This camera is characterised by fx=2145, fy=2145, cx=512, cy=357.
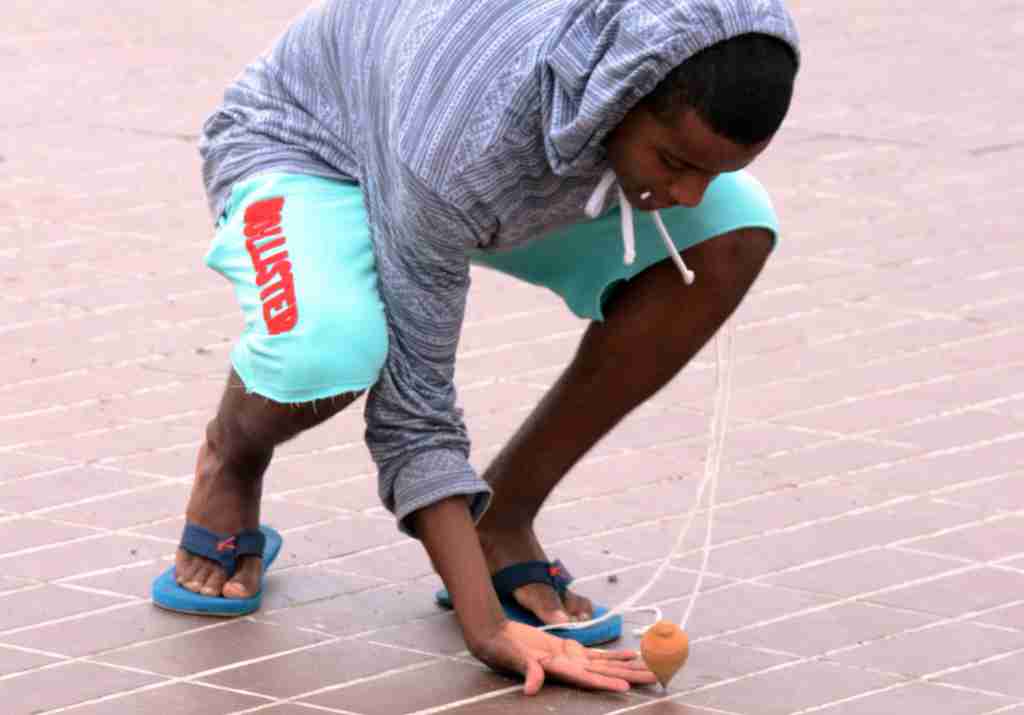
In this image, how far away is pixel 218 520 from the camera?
359 centimetres

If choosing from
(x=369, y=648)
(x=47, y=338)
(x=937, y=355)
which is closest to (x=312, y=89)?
(x=369, y=648)

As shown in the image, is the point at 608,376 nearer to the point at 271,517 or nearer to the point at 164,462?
Answer: the point at 271,517

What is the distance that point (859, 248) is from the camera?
561cm

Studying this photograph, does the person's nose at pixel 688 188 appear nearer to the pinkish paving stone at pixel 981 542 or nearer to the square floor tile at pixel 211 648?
the square floor tile at pixel 211 648

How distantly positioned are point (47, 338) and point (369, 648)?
1729 millimetres

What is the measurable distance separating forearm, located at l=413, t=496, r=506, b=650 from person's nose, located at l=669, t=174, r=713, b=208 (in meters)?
0.62

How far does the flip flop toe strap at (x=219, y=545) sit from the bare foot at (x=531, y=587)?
40 centimetres

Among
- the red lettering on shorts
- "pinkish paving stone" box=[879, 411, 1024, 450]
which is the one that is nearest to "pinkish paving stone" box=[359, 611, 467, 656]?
the red lettering on shorts

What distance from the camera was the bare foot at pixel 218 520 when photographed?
11.7 feet

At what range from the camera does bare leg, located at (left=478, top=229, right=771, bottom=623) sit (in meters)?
3.42

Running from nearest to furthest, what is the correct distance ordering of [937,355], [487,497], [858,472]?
[487,497] < [858,472] < [937,355]

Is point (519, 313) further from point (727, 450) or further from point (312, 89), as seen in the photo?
point (312, 89)

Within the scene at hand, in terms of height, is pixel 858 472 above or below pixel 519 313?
below

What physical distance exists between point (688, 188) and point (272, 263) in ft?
2.34
